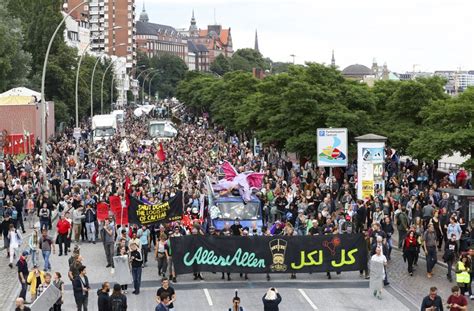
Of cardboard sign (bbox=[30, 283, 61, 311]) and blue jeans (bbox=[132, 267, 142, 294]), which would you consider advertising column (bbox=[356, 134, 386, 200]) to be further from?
cardboard sign (bbox=[30, 283, 61, 311])

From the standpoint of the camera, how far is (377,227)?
2588 centimetres

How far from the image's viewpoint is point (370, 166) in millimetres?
36156

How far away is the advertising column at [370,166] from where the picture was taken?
36000mm

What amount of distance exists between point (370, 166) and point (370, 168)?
4.6 inches

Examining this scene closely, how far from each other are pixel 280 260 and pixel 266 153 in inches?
1597

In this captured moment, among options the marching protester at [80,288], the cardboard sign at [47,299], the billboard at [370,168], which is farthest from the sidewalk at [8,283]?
the billboard at [370,168]

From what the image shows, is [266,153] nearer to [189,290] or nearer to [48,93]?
[48,93]

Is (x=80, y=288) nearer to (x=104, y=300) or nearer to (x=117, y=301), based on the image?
(x=104, y=300)

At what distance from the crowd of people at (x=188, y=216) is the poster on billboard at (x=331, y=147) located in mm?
892

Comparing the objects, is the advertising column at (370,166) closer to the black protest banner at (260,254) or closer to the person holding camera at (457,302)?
the black protest banner at (260,254)

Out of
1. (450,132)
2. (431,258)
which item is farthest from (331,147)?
(431,258)

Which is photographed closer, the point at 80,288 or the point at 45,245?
the point at 80,288

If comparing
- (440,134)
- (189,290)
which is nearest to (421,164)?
(440,134)

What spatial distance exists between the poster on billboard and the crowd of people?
892 mm
